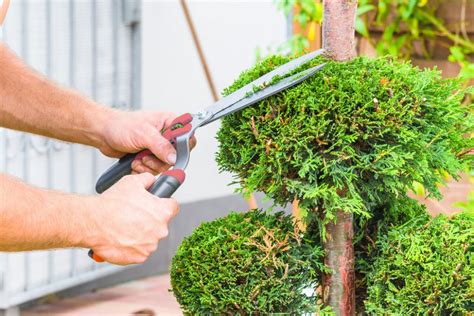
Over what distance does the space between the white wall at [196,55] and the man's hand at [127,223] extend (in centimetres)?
298

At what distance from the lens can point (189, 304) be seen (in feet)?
5.56

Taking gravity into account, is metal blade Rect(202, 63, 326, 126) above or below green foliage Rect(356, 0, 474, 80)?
below

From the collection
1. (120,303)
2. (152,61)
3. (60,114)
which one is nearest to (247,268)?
(60,114)

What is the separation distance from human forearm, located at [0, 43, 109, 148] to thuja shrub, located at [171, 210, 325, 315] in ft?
1.37

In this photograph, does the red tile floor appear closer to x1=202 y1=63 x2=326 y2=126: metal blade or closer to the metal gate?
the metal gate

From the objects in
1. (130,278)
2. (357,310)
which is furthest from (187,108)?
(357,310)

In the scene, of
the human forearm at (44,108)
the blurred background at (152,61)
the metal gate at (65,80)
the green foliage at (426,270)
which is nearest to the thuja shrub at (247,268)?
the green foliage at (426,270)

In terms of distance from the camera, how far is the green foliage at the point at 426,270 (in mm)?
1548

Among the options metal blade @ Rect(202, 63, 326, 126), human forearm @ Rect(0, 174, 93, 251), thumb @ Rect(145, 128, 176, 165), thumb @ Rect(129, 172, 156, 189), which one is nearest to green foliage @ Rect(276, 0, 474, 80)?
thumb @ Rect(145, 128, 176, 165)

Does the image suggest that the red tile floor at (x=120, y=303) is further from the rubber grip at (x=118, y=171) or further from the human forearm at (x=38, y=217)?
the human forearm at (x=38, y=217)

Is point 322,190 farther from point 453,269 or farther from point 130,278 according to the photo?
point 130,278

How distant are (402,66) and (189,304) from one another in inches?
24.6

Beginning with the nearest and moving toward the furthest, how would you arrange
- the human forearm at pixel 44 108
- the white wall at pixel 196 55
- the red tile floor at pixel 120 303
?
1. the human forearm at pixel 44 108
2. the red tile floor at pixel 120 303
3. the white wall at pixel 196 55

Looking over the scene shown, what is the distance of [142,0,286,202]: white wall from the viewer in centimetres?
456
